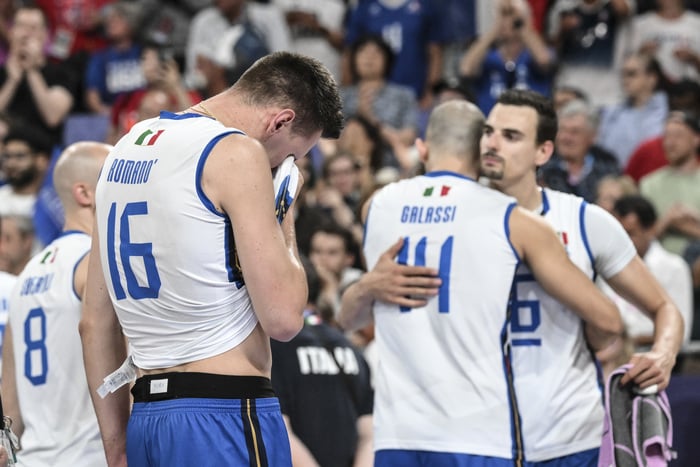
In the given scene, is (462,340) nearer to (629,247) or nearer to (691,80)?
(629,247)

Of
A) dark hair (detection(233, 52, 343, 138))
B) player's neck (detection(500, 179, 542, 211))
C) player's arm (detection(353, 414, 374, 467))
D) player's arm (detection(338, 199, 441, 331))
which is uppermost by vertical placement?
dark hair (detection(233, 52, 343, 138))

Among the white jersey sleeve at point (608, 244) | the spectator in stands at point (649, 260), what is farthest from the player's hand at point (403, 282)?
the spectator in stands at point (649, 260)

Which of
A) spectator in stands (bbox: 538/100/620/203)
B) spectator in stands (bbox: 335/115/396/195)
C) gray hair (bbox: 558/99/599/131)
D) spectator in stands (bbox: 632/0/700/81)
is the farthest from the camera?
spectator in stands (bbox: 632/0/700/81)

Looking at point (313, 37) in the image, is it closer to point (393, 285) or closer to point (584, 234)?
point (584, 234)

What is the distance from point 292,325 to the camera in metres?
3.53

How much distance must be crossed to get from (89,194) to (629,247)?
2382 mm

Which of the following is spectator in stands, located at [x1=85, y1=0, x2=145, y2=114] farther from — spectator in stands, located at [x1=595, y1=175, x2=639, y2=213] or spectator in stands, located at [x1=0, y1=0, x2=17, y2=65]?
spectator in stands, located at [x1=595, y1=175, x2=639, y2=213]

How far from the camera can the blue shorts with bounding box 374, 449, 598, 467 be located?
15.5 feet

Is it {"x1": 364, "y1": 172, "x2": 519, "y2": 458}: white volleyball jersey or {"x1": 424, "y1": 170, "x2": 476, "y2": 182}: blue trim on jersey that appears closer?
{"x1": 364, "y1": 172, "x2": 519, "y2": 458}: white volleyball jersey

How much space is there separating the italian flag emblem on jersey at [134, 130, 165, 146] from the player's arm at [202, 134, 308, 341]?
26 cm

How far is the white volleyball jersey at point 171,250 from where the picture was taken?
11.6 ft

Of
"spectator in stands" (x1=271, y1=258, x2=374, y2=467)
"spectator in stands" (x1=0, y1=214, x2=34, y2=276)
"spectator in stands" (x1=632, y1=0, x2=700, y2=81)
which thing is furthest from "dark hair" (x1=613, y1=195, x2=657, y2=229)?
"spectator in stands" (x1=0, y1=214, x2=34, y2=276)

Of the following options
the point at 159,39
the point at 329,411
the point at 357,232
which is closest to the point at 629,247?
the point at 329,411

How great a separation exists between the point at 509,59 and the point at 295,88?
839 cm
